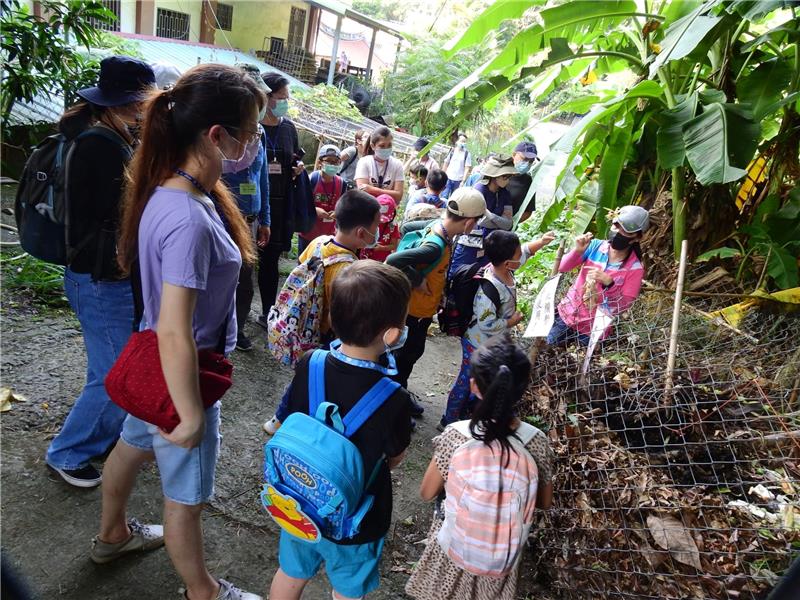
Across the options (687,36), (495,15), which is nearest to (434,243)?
(687,36)

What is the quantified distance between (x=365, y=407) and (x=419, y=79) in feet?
62.2

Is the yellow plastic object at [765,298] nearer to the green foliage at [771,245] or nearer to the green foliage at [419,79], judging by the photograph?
the green foliage at [771,245]

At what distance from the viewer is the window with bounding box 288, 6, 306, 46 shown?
18266mm

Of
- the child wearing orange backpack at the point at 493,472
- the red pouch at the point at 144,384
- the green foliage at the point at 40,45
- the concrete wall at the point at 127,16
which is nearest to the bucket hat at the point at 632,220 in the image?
the child wearing orange backpack at the point at 493,472

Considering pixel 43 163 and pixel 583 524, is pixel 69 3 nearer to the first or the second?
pixel 43 163

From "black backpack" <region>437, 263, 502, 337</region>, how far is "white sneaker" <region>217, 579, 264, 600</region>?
77.6 inches

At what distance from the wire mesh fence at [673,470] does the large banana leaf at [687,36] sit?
1431 millimetres

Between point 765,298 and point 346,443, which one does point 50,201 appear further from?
point 765,298

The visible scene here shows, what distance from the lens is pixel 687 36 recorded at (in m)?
3.27

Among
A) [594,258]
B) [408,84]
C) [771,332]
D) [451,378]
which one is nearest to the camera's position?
[771,332]

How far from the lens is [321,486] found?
161cm

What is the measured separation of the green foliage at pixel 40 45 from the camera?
4.55 metres

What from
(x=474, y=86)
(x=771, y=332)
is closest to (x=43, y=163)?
(x=474, y=86)

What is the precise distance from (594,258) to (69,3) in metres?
4.76
